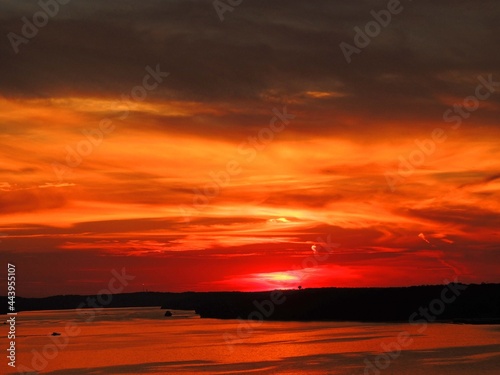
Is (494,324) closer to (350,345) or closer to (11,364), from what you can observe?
(350,345)

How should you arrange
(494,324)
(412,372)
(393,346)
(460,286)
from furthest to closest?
(460,286) → (494,324) → (393,346) → (412,372)

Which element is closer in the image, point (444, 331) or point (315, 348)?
point (315, 348)

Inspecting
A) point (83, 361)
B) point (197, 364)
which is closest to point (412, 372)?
point (197, 364)

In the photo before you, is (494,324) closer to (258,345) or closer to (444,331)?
(444,331)

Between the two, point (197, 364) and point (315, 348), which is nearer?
point (197, 364)

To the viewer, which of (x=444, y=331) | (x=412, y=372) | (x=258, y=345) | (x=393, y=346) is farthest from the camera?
(x=444, y=331)

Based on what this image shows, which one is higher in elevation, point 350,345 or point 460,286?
point 460,286

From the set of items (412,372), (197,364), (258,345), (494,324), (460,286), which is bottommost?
(412,372)

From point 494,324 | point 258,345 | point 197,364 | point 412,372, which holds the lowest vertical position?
point 412,372

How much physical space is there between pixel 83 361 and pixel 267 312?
9234 centimetres

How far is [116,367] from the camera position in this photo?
55469 mm

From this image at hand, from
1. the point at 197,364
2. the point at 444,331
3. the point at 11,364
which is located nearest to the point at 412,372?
the point at 197,364

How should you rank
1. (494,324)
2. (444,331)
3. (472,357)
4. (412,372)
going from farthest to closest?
(494,324), (444,331), (472,357), (412,372)

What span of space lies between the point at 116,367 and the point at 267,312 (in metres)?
96.8
